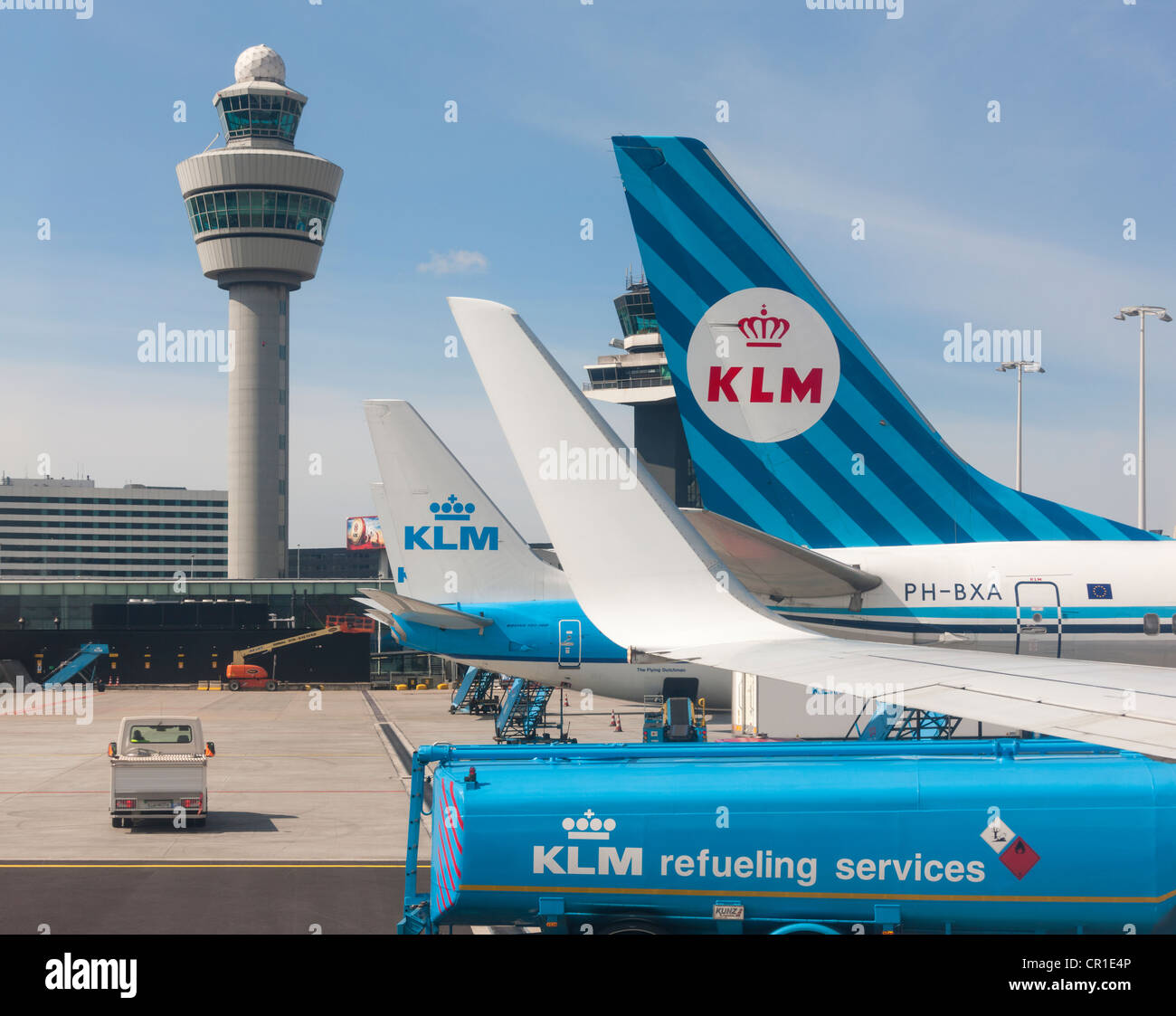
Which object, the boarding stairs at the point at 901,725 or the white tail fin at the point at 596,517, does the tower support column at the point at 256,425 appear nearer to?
the boarding stairs at the point at 901,725

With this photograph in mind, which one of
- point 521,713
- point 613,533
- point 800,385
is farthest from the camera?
point 521,713

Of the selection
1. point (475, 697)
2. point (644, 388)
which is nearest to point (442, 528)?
point (475, 697)

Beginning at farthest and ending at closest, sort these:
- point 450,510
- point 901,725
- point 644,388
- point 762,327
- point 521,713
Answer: point 644,388, point 521,713, point 450,510, point 901,725, point 762,327

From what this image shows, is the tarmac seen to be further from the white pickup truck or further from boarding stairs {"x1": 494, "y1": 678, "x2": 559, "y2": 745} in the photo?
boarding stairs {"x1": 494, "y1": 678, "x2": 559, "y2": 745}

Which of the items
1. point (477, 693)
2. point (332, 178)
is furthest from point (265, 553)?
point (477, 693)

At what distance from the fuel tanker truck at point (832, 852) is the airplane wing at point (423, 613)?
26.0 meters

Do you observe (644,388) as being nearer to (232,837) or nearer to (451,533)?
(451,533)

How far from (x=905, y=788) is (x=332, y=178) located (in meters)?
139

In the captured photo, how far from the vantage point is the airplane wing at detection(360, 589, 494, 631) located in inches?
1503

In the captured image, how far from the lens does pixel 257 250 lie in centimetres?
13512

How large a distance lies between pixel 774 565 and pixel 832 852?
5.00 metres

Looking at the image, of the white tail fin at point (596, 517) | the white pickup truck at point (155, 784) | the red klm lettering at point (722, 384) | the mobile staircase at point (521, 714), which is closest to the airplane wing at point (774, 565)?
the white tail fin at point (596, 517)

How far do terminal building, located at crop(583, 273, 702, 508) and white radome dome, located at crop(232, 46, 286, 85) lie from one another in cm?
5568
